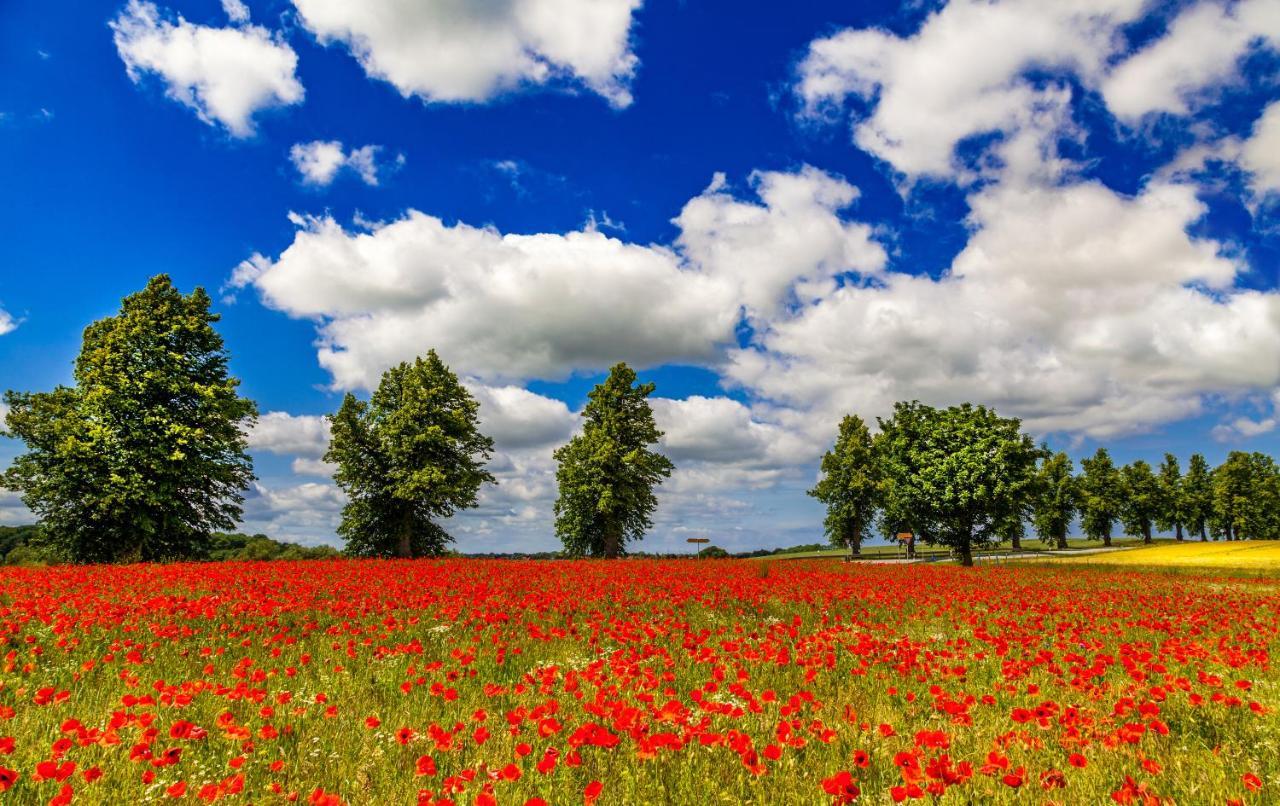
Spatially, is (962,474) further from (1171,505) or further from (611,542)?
(1171,505)

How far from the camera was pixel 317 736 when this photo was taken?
5.54 metres

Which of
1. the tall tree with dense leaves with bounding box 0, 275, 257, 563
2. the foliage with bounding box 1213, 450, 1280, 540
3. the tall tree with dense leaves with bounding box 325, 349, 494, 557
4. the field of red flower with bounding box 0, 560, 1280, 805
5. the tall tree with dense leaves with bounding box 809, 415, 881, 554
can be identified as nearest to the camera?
the field of red flower with bounding box 0, 560, 1280, 805

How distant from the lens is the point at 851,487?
62594 millimetres

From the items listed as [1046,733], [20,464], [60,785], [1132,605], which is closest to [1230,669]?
[1046,733]

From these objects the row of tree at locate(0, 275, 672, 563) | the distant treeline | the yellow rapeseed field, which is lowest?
the yellow rapeseed field

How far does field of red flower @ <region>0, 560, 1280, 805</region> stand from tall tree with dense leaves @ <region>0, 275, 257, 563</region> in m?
12.6

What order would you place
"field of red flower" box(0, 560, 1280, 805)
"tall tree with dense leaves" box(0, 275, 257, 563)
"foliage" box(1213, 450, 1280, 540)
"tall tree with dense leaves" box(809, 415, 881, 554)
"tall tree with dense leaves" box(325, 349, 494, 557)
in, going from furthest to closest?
"foliage" box(1213, 450, 1280, 540) < "tall tree with dense leaves" box(809, 415, 881, 554) < "tall tree with dense leaves" box(325, 349, 494, 557) < "tall tree with dense leaves" box(0, 275, 257, 563) < "field of red flower" box(0, 560, 1280, 805)

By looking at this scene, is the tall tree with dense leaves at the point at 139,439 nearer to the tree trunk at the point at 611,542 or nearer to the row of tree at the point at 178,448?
the row of tree at the point at 178,448

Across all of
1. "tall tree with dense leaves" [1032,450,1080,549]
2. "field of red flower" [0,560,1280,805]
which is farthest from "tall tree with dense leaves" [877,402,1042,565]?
"tall tree with dense leaves" [1032,450,1080,549]

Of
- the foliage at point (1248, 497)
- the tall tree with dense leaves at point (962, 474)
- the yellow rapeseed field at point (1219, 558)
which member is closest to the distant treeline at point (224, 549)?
the tall tree with dense leaves at point (962, 474)

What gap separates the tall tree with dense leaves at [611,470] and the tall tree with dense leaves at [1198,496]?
305ft

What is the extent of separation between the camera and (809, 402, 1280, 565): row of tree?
4141 cm

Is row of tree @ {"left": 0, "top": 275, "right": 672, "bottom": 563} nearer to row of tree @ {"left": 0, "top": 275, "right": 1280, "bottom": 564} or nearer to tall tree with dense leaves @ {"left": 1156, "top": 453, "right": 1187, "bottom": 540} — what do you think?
row of tree @ {"left": 0, "top": 275, "right": 1280, "bottom": 564}

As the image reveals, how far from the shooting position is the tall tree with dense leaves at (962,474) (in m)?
40.9
